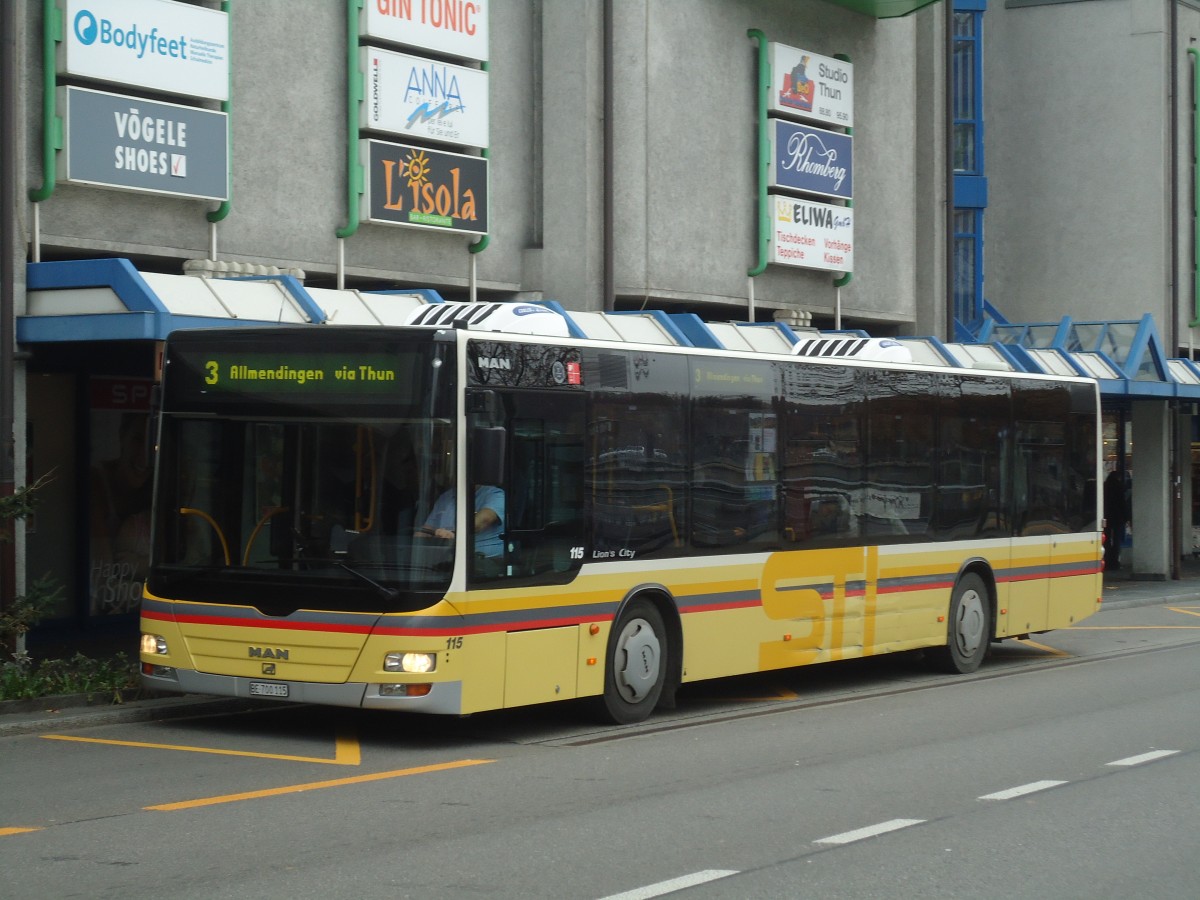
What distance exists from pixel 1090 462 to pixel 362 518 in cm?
1052

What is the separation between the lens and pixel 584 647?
461 inches

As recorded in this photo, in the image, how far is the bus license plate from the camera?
10930 mm

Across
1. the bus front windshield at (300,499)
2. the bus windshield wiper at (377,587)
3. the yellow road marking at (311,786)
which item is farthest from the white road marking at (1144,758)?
the bus windshield wiper at (377,587)

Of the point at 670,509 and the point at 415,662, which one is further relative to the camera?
the point at 670,509

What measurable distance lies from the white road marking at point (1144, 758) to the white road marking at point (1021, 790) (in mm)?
965

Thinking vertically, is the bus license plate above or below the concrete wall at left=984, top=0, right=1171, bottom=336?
below

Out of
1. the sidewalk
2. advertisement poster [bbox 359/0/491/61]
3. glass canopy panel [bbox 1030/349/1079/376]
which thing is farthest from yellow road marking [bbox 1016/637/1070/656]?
advertisement poster [bbox 359/0/491/61]

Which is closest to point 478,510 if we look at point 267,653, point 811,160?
point 267,653

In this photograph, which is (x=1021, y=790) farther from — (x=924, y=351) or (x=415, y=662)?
(x=924, y=351)

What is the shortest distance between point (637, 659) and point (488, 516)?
2009mm

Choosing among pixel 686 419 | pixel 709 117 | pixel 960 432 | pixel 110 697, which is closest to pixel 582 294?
pixel 709 117

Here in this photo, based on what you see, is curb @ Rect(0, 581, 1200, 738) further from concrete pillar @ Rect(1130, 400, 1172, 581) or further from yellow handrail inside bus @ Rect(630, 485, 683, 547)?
concrete pillar @ Rect(1130, 400, 1172, 581)

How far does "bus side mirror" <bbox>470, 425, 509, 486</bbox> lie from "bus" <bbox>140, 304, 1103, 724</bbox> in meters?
0.02

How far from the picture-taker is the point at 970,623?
1661 cm
